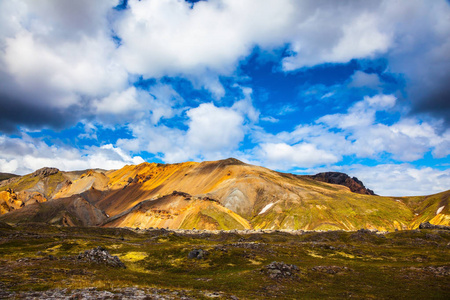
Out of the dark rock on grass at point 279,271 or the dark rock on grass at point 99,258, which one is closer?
the dark rock on grass at point 279,271

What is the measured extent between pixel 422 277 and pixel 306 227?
160496 mm

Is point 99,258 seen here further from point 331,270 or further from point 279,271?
point 331,270

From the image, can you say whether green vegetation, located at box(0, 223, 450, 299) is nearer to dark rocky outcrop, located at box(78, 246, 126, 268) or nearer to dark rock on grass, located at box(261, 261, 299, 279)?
dark rock on grass, located at box(261, 261, 299, 279)

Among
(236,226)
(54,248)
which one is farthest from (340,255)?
(236,226)

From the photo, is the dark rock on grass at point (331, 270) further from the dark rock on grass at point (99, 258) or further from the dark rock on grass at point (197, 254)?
the dark rock on grass at point (99, 258)

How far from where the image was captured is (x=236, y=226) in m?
191

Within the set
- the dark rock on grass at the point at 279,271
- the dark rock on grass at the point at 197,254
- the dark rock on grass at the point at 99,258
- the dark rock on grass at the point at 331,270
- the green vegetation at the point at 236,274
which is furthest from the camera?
the dark rock on grass at the point at 197,254

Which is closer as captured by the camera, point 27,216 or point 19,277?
point 19,277

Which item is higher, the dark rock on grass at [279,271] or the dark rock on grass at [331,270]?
the dark rock on grass at [279,271]

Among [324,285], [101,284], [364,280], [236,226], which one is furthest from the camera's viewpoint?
[236,226]

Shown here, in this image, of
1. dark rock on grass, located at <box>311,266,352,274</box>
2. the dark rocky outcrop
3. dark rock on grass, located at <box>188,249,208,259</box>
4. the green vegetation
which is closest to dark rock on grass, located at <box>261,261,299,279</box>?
the green vegetation

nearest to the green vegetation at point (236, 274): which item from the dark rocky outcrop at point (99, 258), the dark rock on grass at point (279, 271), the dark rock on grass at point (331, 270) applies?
the dark rock on grass at point (331, 270)

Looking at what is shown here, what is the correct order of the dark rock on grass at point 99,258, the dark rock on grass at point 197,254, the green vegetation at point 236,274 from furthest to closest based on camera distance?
1. the dark rock on grass at point 197,254
2. the dark rock on grass at point 99,258
3. the green vegetation at point 236,274

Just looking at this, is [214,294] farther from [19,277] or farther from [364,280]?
[364,280]
